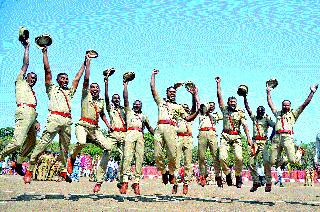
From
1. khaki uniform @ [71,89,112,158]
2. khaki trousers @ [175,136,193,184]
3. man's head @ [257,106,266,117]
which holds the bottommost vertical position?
khaki trousers @ [175,136,193,184]

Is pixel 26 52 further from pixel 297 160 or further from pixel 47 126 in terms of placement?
pixel 297 160

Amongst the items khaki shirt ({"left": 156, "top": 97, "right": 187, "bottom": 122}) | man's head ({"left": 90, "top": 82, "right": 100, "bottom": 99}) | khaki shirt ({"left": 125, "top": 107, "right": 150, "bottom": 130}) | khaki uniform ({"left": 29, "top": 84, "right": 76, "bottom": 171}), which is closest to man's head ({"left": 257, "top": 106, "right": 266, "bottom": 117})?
khaki shirt ({"left": 156, "top": 97, "right": 187, "bottom": 122})

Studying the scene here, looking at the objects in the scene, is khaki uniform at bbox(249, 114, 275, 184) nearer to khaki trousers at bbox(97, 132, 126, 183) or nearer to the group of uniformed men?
the group of uniformed men

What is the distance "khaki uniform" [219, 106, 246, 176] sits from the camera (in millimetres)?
12547

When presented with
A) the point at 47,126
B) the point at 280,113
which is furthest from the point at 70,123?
the point at 280,113

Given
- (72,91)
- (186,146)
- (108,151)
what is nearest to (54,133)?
(72,91)

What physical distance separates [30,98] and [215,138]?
5.93m

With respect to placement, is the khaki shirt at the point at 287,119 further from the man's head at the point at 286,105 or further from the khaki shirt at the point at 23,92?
the khaki shirt at the point at 23,92

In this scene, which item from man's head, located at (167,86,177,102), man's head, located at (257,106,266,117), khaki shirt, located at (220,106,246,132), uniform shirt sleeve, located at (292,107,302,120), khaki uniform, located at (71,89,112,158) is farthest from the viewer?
man's head, located at (257,106,266,117)

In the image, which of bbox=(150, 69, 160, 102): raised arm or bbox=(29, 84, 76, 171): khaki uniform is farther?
bbox=(150, 69, 160, 102): raised arm

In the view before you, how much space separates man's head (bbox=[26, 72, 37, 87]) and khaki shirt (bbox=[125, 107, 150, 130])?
2752mm

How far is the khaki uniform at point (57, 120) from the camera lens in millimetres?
9695

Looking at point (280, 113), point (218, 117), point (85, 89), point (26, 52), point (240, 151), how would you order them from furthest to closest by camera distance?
point (218, 117), point (240, 151), point (280, 113), point (85, 89), point (26, 52)

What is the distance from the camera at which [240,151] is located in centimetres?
1266
